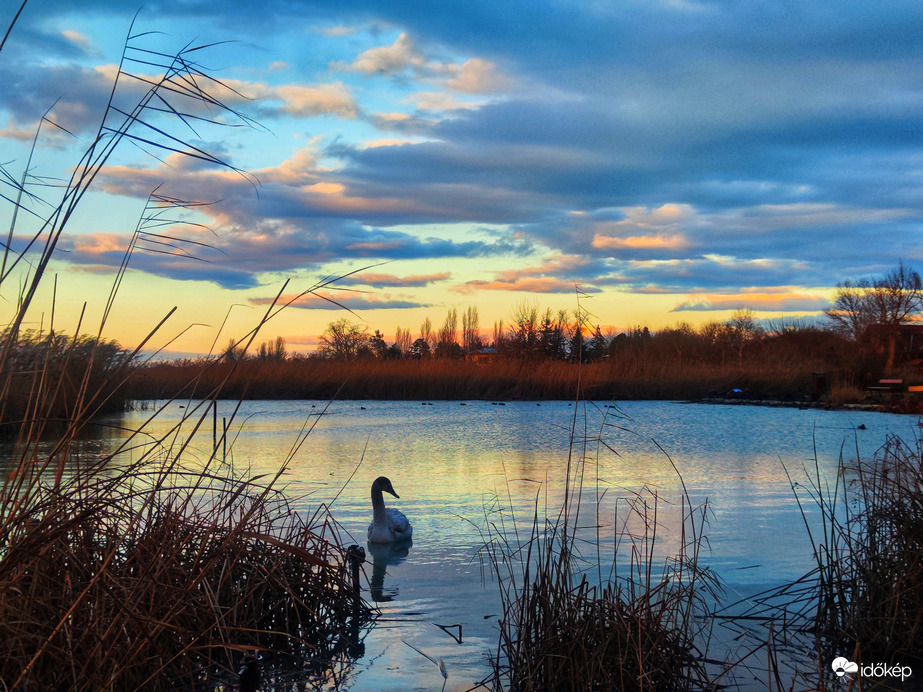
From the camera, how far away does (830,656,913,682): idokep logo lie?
284 cm

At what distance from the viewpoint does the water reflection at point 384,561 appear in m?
4.30

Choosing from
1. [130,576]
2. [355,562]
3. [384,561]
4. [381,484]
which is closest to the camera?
[130,576]

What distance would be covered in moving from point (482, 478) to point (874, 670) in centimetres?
549

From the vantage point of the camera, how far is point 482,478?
8234mm

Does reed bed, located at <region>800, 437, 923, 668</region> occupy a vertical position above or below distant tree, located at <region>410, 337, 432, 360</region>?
below

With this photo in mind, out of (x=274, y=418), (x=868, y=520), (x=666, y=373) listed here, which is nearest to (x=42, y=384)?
(x=868, y=520)

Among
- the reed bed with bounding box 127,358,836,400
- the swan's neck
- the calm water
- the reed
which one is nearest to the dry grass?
the calm water

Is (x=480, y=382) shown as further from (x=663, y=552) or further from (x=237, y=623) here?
(x=237, y=623)

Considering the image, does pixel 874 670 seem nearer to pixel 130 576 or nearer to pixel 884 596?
pixel 884 596

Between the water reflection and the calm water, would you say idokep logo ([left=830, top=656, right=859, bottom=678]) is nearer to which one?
the calm water

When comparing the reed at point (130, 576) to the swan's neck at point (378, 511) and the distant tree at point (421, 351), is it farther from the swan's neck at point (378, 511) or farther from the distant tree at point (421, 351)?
the distant tree at point (421, 351)

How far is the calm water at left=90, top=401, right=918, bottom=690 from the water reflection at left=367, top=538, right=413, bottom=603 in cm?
3

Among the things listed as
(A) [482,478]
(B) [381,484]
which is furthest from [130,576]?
(A) [482,478]

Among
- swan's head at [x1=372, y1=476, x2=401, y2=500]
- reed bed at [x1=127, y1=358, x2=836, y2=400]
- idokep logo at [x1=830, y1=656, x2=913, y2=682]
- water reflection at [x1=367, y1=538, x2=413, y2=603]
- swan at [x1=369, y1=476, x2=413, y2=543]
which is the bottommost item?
water reflection at [x1=367, y1=538, x2=413, y2=603]
